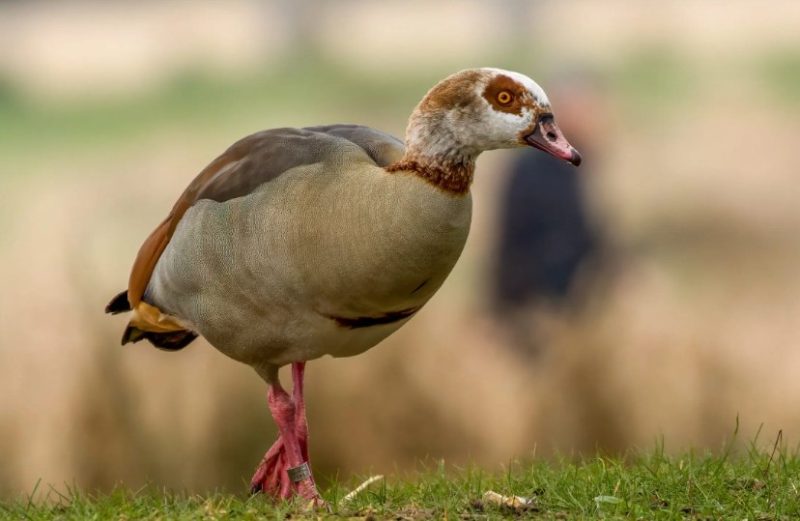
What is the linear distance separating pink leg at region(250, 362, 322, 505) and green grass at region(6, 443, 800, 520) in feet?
0.52

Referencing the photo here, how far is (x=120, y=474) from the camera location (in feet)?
25.9

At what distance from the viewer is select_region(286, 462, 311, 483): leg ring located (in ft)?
17.1

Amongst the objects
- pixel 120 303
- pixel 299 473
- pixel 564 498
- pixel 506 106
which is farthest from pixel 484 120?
pixel 120 303

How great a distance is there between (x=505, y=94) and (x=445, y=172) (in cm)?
34

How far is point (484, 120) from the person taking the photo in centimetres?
483

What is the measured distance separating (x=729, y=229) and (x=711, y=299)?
4.83ft

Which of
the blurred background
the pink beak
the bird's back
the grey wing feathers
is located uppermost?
the pink beak

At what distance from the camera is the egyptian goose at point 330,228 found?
482cm

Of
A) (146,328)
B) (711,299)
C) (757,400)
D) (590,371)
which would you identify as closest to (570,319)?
(590,371)

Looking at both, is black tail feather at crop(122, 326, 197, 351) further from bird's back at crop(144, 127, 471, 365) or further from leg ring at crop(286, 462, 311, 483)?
leg ring at crop(286, 462, 311, 483)

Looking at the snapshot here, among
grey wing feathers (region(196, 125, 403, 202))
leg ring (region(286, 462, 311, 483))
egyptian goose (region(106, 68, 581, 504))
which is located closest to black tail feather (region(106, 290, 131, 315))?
egyptian goose (region(106, 68, 581, 504))

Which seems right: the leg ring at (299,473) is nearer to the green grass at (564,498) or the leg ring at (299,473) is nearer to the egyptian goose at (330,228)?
the egyptian goose at (330,228)

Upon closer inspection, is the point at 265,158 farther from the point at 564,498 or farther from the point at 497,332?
the point at 497,332

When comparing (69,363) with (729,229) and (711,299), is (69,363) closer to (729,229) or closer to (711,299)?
(711,299)
